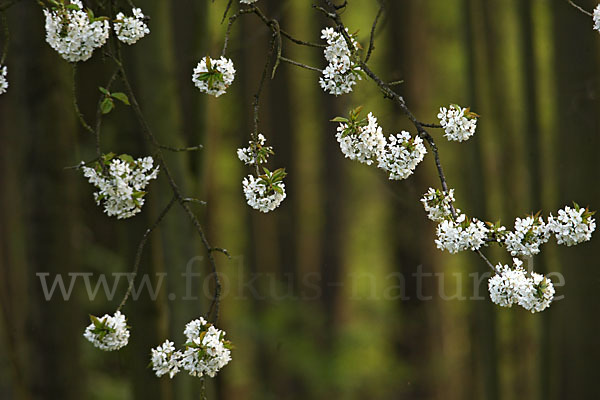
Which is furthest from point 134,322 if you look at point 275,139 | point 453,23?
point 453,23

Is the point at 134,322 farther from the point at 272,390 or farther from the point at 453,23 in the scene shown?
the point at 453,23

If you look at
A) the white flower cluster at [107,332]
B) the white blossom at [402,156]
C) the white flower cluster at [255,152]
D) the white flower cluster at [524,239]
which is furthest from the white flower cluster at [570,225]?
the white flower cluster at [107,332]

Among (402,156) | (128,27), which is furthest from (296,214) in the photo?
(402,156)

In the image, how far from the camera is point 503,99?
595 cm

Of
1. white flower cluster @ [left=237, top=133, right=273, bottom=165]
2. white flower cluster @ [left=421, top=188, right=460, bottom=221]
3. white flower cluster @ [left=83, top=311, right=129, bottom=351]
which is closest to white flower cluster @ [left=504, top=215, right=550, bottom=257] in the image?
white flower cluster @ [left=421, top=188, right=460, bottom=221]

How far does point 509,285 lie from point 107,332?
1.21 metres

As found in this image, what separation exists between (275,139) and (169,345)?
856 centimetres

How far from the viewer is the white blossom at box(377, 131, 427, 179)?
196 cm

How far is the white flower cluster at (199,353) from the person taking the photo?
1.90 metres

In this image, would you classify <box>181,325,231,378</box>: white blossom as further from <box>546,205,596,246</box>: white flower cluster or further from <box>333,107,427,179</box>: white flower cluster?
<box>546,205,596,246</box>: white flower cluster

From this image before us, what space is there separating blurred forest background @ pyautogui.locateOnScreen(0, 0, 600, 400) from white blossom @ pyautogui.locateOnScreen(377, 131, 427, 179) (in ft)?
4.38

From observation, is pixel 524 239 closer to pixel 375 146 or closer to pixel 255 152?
pixel 375 146

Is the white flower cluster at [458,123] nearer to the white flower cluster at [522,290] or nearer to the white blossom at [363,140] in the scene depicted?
the white blossom at [363,140]

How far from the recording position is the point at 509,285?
192cm
